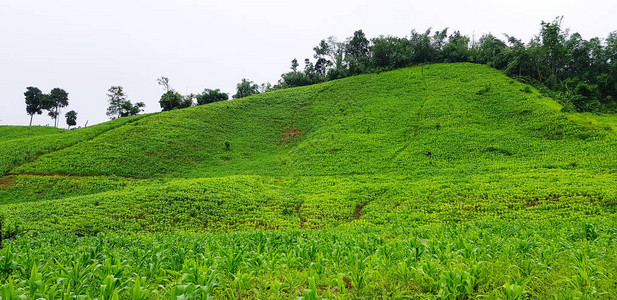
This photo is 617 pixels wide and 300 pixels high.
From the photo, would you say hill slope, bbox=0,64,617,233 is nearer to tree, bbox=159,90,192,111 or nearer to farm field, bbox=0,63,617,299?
farm field, bbox=0,63,617,299

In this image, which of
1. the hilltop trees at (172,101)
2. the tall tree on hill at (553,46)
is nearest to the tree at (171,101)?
the hilltop trees at (172,101)

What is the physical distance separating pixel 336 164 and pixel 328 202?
481 inches

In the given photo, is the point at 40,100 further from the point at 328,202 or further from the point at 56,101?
the point at 328,202

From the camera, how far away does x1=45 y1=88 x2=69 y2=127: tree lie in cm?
7777

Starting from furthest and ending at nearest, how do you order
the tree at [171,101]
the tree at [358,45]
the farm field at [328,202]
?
the tree at [358,45], the tree at [171,101], the farm field at [328,202]

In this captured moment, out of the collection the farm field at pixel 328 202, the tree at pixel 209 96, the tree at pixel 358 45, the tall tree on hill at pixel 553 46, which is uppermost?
the tree at pixel 358 45

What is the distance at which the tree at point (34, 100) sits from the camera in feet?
246

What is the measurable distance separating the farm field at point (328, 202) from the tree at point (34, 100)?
25260 mm

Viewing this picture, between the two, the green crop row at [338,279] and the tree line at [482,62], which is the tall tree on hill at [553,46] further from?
the green crop row at [338,279]

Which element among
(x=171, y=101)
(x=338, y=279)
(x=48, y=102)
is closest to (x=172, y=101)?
(x=171, y=101)

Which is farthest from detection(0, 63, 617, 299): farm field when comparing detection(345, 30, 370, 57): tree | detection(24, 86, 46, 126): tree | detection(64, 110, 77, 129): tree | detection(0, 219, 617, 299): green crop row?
detection(345, 30, 370, 57): tree

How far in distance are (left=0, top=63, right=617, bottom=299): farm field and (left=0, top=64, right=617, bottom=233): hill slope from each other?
23cm

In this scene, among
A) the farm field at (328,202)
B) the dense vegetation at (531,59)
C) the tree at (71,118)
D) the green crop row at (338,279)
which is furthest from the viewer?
the tree at (71,118)

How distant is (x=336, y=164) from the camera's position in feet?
119
